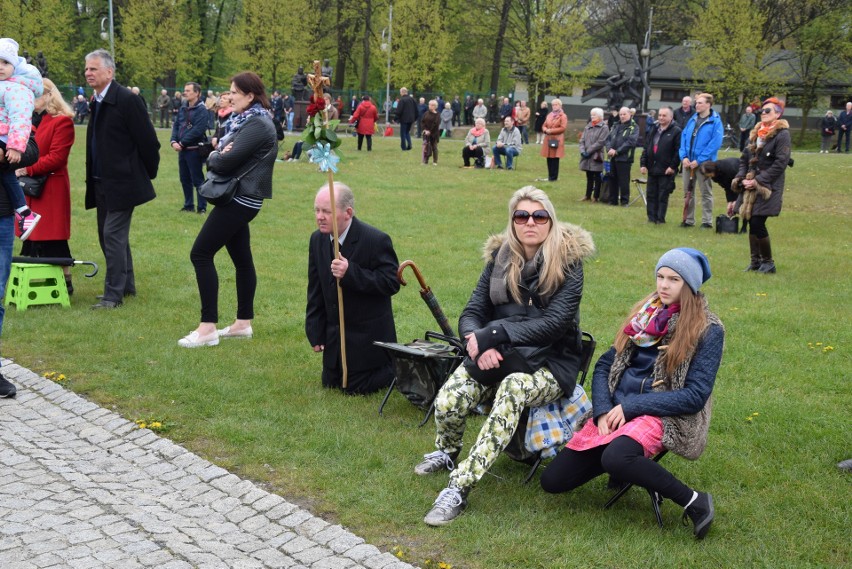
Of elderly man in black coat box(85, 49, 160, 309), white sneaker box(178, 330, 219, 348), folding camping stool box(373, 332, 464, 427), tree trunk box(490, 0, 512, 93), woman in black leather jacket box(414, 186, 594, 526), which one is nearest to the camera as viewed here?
woman in black leather jacket box(414, 186, 594, 526)

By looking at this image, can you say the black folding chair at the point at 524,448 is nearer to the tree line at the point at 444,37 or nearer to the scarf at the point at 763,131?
the scarf at the point at 763,131

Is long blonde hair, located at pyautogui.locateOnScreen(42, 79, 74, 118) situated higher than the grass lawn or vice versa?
long blonde hair, located at pyautogui.locateOnScreen(42, 79, 74, 118)

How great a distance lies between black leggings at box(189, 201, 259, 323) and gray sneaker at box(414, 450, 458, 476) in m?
3.07

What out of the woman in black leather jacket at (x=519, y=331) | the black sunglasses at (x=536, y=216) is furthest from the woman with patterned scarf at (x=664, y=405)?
the black sunglasses at (x=536, y=216)

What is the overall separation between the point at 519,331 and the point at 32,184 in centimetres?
618

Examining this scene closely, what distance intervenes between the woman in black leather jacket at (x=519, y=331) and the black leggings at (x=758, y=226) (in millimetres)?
6973

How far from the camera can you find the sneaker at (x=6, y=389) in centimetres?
643

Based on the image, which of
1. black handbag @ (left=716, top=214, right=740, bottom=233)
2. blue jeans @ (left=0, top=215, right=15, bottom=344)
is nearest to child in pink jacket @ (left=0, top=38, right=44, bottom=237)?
blue jeans @ (left=0, top=215, right=15, bottom=344)

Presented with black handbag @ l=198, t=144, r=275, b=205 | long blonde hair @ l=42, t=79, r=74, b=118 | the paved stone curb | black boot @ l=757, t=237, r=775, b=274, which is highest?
long blonde hair @ l=42, t=79, r=74, b=118

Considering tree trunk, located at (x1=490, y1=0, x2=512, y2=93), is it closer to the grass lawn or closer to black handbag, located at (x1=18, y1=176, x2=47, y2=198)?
the grass lawn

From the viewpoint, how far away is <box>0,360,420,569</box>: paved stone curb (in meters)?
4.23

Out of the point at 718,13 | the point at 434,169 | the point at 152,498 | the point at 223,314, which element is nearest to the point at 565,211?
the point at 434,169

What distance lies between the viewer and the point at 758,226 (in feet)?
38.0

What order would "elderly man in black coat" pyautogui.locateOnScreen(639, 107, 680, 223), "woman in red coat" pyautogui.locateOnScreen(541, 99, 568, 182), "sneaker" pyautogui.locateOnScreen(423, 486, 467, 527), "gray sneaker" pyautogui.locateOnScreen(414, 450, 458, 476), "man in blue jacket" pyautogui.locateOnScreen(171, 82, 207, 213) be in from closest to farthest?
"sneaker" pyautogui.locateOnScreen(423, 486, 467, 527)
"gray sneaker" pyautogui.locateOnScreen(414, 450, 458, 476)
"man in blue jacket" pyautogui.locateOnScreen(171, 82, 207, 213)
"elderly man in black coat" pyautogui.locateOnScreen(639, 107, 680, 223)
"woman in red coat" pyautogui.locateOnScreen(541, 99, 568, 182)
